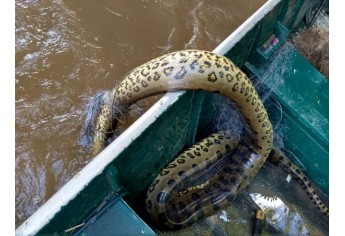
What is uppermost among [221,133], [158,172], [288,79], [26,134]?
[288,79]

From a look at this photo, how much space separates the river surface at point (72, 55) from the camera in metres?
3.78

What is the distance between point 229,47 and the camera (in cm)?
333

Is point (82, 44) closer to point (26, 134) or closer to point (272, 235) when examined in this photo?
point (26, 134)

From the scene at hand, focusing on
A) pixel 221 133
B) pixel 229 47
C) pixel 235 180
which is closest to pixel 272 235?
pixel 235 180

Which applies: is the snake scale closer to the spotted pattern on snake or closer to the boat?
the spotted pattern on snake

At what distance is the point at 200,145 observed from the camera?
3771 millimetres

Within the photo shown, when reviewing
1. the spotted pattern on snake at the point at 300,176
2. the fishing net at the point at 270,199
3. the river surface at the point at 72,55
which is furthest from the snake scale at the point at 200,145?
the river surface at the point at 72,55

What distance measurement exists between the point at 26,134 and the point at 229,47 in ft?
7.43

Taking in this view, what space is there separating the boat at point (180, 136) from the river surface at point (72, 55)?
1038 mm

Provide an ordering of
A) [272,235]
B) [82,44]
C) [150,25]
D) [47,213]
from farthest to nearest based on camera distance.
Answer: [150,25] → [82,44] → [272,235] → [47,213]

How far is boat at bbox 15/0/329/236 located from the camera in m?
2.38

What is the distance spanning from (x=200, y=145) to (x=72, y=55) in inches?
76.9

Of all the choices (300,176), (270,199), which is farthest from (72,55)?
(300,176)

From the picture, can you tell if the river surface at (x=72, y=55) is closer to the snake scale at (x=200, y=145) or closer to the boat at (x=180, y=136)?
the snake scale at (x=200, y=145)
